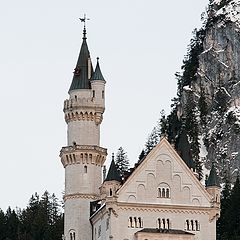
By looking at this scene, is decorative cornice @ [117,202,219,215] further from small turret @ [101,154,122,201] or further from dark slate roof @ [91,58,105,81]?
dark slate roof @ [91,58,105,81]

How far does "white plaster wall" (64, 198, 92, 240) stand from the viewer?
11831 cm

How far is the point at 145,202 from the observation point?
11312 centimetres

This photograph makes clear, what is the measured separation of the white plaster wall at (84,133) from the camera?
120 m

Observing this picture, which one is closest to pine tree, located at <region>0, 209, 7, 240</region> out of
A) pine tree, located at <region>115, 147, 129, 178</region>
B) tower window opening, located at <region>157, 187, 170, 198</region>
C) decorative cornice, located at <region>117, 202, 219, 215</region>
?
pine tree, located at <region>115, 147, 129, 178</region>

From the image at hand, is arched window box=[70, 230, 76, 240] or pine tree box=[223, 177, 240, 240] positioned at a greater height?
pine tree box=[223, 177, 240, 240]

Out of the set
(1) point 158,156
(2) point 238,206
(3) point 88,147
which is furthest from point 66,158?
(2) point 238,206

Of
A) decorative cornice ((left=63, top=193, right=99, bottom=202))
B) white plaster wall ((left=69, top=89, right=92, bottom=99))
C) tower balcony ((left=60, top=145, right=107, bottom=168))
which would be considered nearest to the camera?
decorative cornice ((left=63, top=193, right=99, bottom=202))

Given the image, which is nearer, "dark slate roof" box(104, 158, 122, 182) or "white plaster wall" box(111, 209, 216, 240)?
"white plaster wall" box(111, 209, 216, 240)

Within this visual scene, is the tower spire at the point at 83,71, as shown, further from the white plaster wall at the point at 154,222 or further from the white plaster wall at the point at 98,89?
the white plaster wall at the point at 154,222

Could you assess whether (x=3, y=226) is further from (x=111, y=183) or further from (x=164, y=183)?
(x=111, y=183)

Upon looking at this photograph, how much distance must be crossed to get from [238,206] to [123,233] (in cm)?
3972

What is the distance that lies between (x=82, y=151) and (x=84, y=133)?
1701 mm

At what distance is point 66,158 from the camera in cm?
12038

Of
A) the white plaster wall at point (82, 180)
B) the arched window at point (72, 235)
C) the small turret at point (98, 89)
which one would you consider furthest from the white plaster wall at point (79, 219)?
the small turret at point (98, 89)
